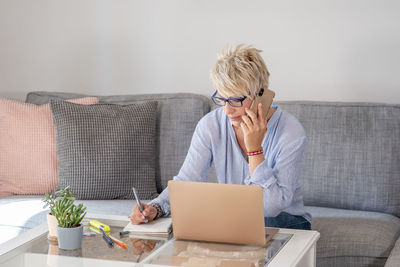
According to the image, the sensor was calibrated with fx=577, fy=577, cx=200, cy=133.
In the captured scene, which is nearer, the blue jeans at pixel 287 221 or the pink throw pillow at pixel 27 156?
the blue jeans at pixel 287 221

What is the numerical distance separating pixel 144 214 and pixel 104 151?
967 millimetres

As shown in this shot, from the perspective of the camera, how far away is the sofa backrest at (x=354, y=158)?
2518 millimetres

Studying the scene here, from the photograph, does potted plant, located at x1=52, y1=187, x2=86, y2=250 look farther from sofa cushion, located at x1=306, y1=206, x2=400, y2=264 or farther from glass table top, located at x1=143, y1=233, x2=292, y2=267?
sofa cushion, located at x1=306, y1=206, x2=400, y2=264

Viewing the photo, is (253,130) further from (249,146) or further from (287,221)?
(287,221)

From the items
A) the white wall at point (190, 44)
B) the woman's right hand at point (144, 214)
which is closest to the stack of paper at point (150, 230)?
the woman's right hand at point (144, 214)

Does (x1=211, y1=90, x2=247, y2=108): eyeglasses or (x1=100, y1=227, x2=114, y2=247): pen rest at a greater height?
(x1=211, y1=90, x2=247, y2=108): eyeglasses

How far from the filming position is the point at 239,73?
6.06 feet

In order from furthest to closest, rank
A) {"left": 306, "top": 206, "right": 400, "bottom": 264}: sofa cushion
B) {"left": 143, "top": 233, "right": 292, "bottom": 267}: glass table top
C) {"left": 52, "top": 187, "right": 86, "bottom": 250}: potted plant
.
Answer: {"left": 306, "top": 206, "right": 400, "bottom": 264}: sofa cushion, {"left": 52, "top": 187, "right": 86, "bottom": 250}: potted plant, {"left": 143, "top": 233, "right": 292, "bottom": 267}: glass table top

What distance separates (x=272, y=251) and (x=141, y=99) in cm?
159

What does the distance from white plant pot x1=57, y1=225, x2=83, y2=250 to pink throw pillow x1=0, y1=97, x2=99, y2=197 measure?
1223mm

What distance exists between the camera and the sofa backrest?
252 cm

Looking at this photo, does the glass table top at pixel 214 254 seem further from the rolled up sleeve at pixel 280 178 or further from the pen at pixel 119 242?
the rolled up sleeve at pixel 280 178

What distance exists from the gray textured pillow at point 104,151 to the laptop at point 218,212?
108 cm

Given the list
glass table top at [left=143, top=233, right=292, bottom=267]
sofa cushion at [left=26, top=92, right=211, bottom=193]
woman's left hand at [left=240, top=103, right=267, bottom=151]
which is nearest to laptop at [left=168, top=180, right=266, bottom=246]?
glass table top at [left=143, top=233, right=292, bottom=267]
